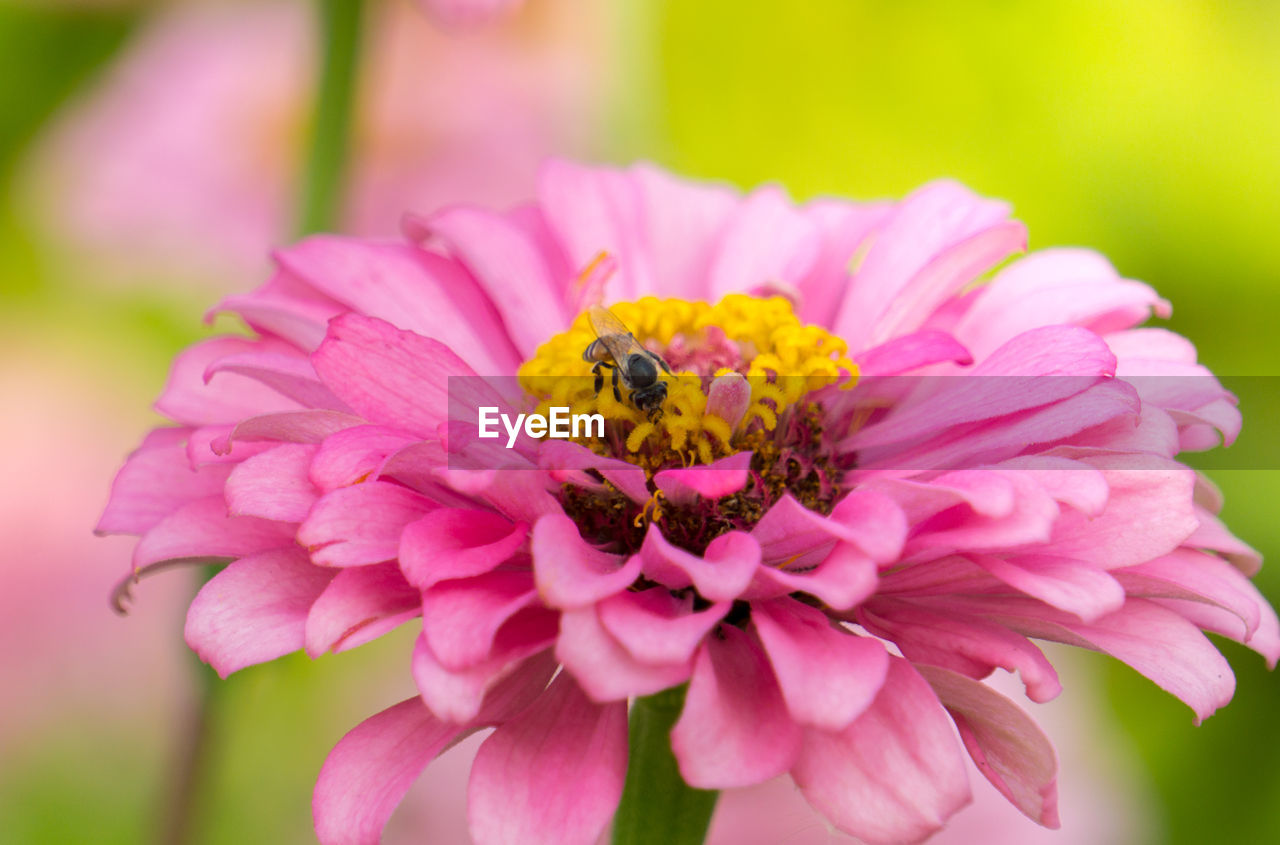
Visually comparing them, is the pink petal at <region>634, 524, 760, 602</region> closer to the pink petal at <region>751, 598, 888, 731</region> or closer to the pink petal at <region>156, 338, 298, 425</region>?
the pink petal at <region>751, 598, 888, 731</region>

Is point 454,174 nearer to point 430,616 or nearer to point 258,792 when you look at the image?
point 258,792

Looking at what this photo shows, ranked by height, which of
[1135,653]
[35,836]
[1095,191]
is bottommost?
[35,836]

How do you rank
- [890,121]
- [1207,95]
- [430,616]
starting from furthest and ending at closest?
[890,121]
[1207,95]
[430,616]

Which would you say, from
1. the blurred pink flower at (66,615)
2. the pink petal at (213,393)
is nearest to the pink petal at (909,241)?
the pink petal at (213,393)

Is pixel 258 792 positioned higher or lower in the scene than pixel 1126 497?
lower

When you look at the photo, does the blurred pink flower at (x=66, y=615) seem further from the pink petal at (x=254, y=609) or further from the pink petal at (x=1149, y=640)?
the pink petal at (x=1149, y=640)

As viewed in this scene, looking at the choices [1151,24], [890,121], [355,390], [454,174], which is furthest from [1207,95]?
[355,390]
